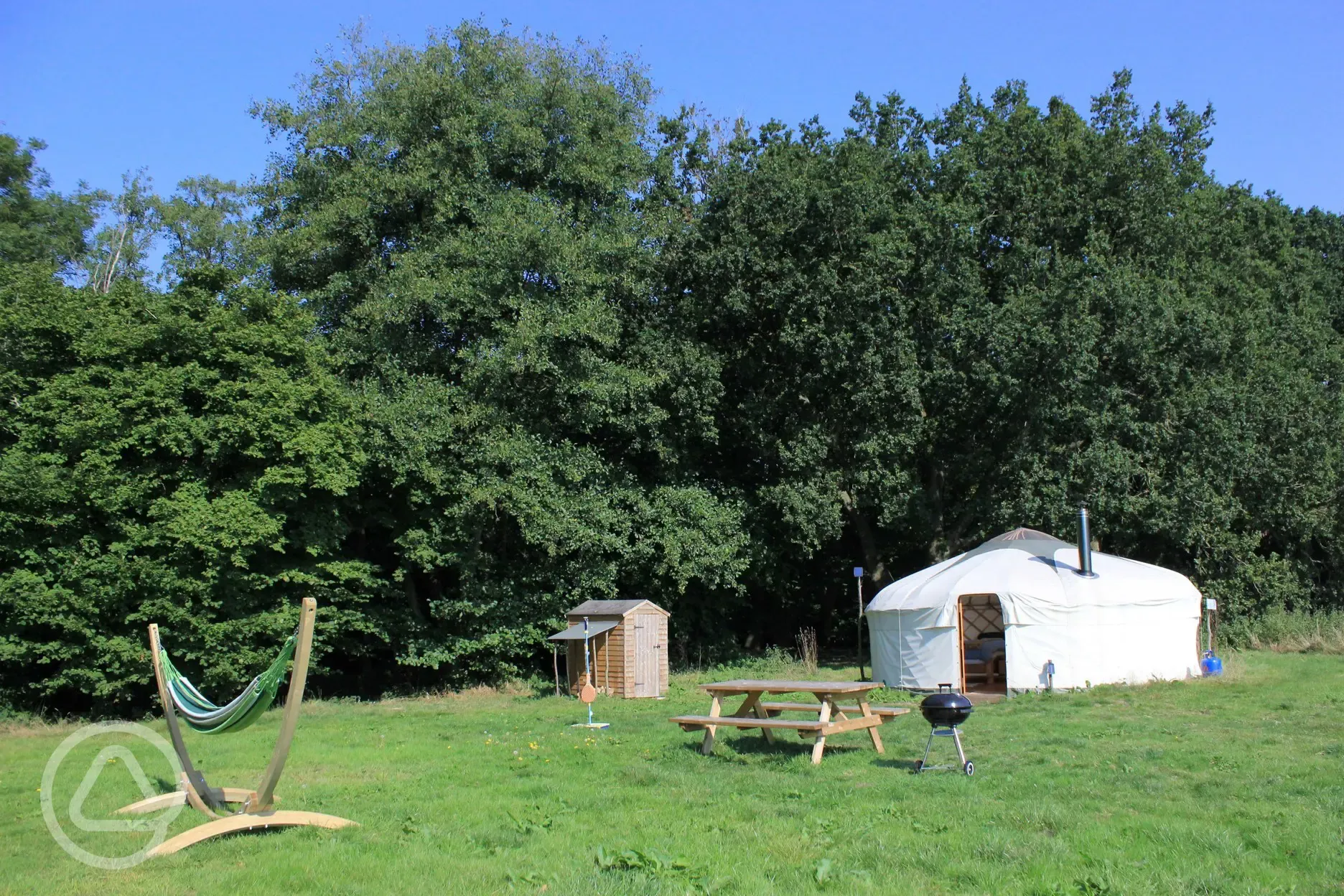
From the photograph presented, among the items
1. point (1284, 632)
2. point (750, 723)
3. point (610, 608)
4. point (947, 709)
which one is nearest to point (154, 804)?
point (750, 723)

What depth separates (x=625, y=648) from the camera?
16.1m

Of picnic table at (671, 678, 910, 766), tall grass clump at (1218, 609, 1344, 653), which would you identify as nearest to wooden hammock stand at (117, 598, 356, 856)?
picnic table at (671, 678, 910, 766)

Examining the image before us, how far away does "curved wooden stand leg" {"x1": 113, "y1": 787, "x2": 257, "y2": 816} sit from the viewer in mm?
7070

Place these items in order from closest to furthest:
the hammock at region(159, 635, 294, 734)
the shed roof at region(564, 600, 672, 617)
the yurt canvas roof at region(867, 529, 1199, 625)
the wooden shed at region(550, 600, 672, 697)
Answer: the hammock at region(159, 635, 294, 734)
the yurt canvas roof at region(867, 529, 1199, 625)
the wooden shed at region(550, 600, 672, 697)
the shed roof at region(564, 600, 672, 617)

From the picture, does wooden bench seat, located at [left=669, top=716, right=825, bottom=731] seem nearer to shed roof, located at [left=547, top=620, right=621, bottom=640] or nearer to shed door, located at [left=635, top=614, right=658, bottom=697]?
shed roof, located at [left=547, top=620, right=621, bottom=640]

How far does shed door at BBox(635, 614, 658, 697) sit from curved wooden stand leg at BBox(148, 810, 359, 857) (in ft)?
31.4

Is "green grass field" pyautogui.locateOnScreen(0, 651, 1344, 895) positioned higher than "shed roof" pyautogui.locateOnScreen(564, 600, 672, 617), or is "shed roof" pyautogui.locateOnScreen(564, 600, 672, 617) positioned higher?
"shed roof" pyautogui.locateOnScreen(564, 600, 672, 617)

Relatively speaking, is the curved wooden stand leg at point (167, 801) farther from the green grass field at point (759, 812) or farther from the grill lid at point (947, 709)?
the grill lid at point (947, 709)

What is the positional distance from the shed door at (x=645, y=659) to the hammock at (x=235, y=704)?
32.1ft

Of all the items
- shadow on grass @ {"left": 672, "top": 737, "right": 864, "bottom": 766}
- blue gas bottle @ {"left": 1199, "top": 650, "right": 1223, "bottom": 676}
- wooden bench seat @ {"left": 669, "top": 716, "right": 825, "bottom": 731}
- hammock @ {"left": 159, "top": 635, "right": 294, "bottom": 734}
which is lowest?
blue gas bottle @ {"left": 1199, "top": 650, "right": 1223, "bottom": 676}

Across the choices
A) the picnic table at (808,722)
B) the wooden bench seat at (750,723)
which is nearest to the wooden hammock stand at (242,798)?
the wooden bench seat at (750,723)

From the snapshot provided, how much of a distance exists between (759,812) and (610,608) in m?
9.73

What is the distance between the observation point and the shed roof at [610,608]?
16.3 meters

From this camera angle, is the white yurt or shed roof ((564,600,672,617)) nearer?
the white yurt
